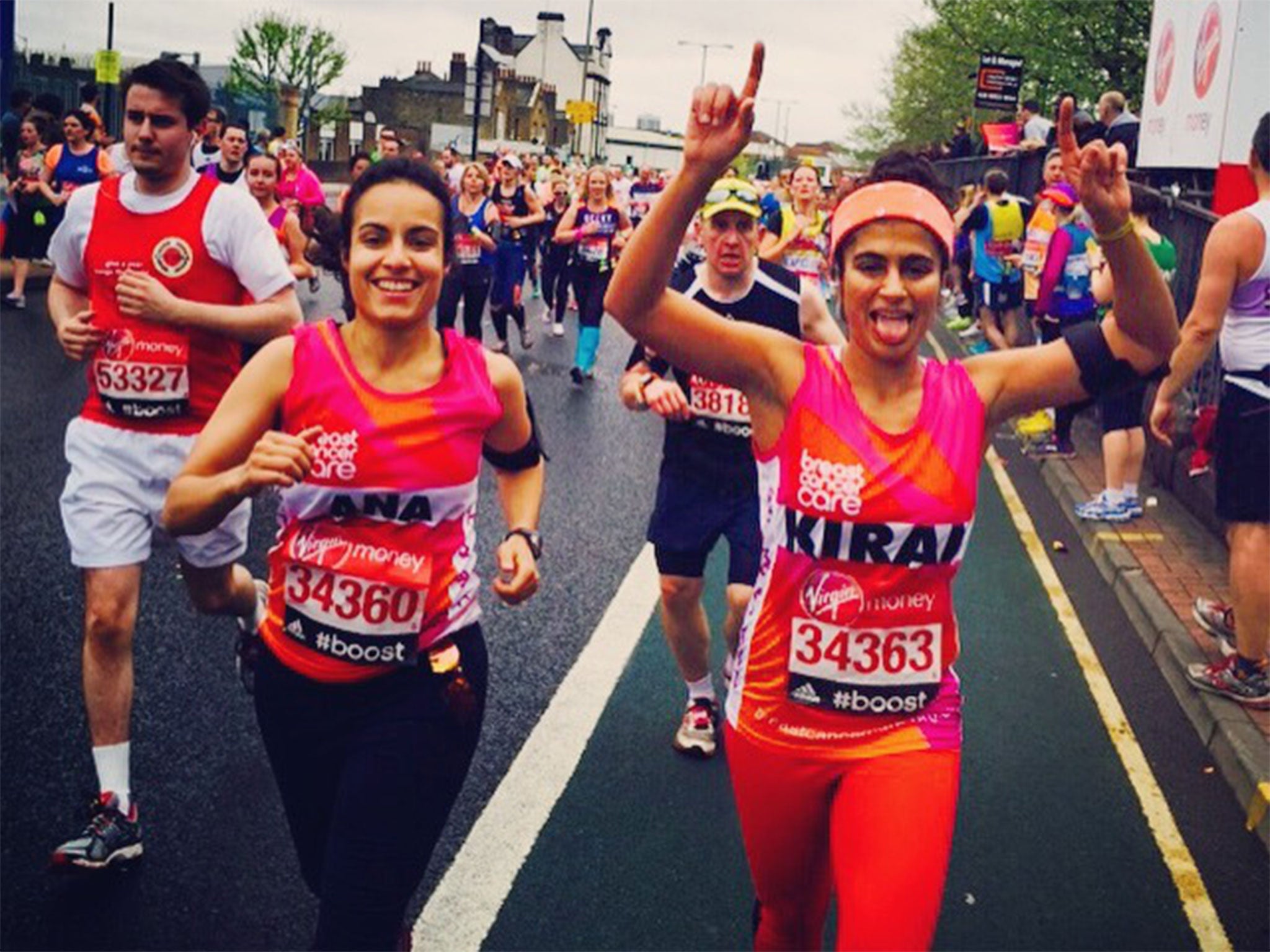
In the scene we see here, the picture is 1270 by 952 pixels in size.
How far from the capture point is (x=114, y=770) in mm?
4137

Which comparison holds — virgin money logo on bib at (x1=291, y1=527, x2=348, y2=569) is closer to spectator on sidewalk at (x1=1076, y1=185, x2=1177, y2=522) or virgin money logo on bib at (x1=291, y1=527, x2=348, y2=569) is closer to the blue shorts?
the blue shorts

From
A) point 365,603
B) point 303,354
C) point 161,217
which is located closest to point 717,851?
point 365,603

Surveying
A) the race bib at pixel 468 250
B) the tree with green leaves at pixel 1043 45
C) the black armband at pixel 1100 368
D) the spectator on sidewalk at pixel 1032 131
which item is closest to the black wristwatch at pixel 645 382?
the black armband at pixel 1100 368

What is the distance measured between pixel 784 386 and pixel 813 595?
461 millimetres

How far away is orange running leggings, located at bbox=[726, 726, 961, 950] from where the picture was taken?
8.97 ft

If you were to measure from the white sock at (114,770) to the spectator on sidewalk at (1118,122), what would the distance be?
13642 millimetres

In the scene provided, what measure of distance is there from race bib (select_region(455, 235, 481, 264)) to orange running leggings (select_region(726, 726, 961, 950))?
36.6 feet

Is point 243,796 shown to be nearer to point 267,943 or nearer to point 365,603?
point 267,943

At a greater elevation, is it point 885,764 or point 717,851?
point 885,764

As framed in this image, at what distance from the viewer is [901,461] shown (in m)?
2.95

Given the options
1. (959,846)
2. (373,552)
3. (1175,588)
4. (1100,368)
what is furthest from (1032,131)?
(373,552)

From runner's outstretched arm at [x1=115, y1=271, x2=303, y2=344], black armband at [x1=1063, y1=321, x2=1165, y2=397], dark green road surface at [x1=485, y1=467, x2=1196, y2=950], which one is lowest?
dark green road surface at [x1=485, y1=467, x2=1196, y2=950]

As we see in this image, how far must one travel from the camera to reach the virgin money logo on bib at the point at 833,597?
9.73ft

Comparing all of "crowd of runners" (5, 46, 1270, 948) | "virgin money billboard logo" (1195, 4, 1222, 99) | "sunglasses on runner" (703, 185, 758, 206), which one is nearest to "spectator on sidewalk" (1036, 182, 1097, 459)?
"virgin money billboard logo" (1195, 4, 1222, 99)
